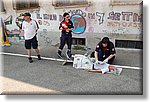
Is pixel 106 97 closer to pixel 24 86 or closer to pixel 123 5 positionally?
pixel 24 86

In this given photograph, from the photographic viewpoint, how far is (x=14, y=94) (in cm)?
395

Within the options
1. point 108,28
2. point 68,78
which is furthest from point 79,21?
point 68,78

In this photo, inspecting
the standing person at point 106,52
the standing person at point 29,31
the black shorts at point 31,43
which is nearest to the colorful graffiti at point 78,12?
the standing person at point 29,31

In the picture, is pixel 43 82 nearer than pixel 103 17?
Yes

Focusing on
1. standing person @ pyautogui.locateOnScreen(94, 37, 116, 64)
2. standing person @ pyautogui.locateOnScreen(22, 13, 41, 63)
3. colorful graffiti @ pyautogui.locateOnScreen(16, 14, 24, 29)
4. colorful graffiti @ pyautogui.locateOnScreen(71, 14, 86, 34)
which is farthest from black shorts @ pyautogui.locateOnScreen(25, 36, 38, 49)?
standing person @ pyautogui.locateOnScreen(94, 37, 116, 64)

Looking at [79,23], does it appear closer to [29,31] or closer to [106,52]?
[29,31]

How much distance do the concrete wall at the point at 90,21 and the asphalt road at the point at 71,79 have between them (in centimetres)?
126

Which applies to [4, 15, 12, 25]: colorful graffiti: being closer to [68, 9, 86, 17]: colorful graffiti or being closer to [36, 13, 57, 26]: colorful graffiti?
[36, 13, 57, 26]: colorful graffiti

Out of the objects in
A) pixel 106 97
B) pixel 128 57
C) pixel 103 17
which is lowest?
pixel 106 97

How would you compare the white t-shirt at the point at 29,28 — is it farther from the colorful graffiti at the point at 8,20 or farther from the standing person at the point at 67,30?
the colorful graffiti at the point at 8,20

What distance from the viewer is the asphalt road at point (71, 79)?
396cm

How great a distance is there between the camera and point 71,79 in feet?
14.5

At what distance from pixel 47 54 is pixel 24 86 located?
186 centimetres

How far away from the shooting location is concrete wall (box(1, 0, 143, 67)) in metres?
5.63
